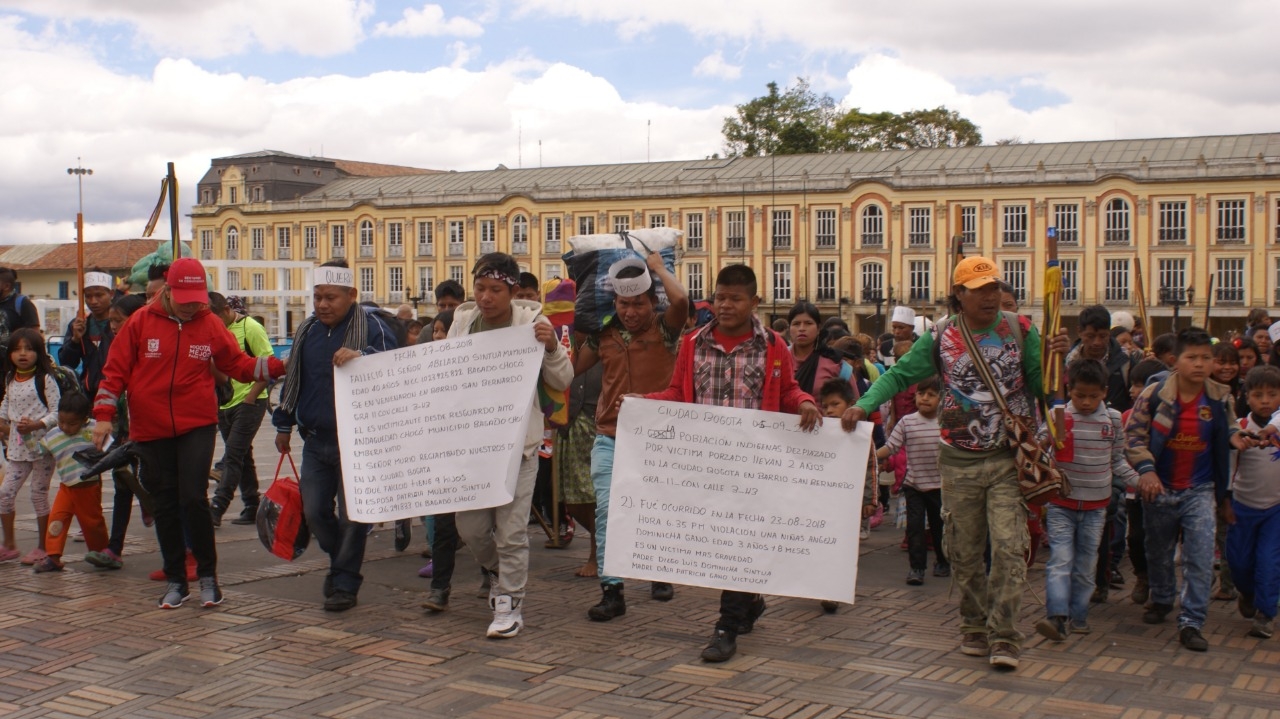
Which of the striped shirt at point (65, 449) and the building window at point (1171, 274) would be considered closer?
the striped shirt at point (65, 449)

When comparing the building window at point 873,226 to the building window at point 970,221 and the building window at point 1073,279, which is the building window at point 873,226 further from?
the building window at point 1073,279

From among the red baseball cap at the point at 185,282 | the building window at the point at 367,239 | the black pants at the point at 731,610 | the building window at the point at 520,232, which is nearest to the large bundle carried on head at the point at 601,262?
the black pants at the point at 731,610

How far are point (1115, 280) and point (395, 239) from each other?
39.8 meters

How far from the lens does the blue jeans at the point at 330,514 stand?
764 cm

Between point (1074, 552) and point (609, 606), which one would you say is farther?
point (609, 606)

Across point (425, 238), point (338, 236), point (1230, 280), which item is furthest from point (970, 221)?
point (338, 236)

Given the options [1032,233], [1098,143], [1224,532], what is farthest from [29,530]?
[1098,143]

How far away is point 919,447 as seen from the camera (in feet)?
30.1

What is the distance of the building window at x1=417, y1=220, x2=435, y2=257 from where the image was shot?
77.4 meters

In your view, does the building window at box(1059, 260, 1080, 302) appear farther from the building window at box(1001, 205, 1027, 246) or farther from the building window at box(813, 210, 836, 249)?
the building window at box(813, 210, 836, 249)

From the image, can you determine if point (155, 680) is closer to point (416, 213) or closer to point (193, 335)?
point (193, 335)

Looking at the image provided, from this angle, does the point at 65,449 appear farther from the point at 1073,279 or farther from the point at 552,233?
the point at 552,233

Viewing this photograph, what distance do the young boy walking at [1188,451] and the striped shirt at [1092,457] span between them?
9cm

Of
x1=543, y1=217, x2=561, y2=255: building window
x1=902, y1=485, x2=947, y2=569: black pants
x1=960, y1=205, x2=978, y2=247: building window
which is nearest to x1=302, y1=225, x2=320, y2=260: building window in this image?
x1=543, y1=217, x2=561, y2=255: building window
